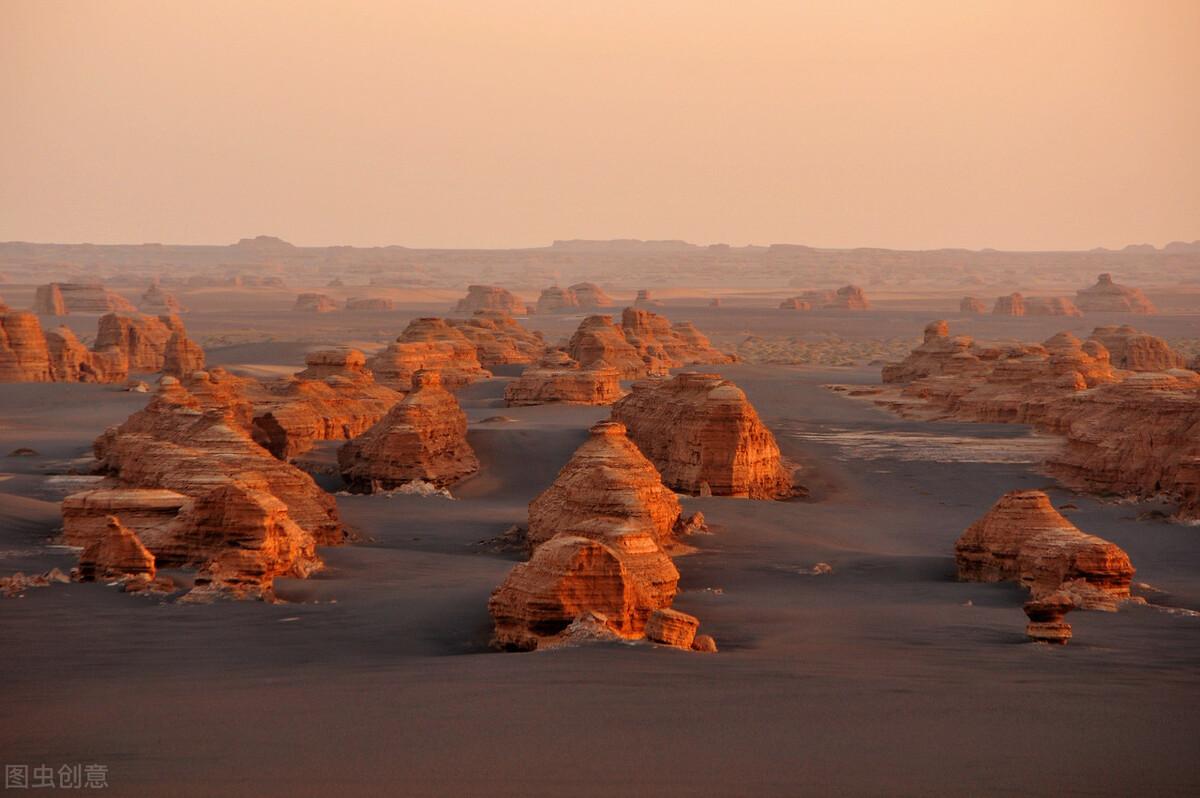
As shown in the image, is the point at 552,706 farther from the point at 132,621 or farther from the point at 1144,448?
the point at 1144,448

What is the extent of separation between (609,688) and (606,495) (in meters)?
9.74

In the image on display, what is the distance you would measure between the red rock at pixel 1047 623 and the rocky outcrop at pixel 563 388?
32480 mm

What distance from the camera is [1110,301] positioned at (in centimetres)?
15550

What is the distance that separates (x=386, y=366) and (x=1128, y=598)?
131ft

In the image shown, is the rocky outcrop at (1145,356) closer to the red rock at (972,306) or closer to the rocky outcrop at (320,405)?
the rocky outcrop at (320,405)

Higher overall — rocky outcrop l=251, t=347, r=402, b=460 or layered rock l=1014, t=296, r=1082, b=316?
rocky outcrop l=251, t=347, r=402, b=460

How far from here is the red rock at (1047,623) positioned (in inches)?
752

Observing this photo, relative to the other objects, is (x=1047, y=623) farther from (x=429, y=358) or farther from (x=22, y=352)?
(x=22, y=352)

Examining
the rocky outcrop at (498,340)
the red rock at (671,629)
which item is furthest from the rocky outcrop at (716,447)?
the rocky outcrop at (498,340)

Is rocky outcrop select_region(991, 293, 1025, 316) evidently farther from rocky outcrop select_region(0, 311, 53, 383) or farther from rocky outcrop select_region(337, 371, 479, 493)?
rocky outcrop select_region(337, 371, 479, 493)

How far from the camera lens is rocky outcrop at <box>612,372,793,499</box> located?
117ft

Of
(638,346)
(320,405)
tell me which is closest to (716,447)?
(320,405)

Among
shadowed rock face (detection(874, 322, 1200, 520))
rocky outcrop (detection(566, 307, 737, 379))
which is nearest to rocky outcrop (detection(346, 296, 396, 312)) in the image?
rocky outcrop (detection(566, 307, 737, 379))

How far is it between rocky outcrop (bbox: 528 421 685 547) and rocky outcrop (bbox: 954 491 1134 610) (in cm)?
524
